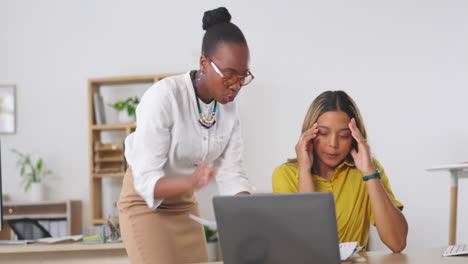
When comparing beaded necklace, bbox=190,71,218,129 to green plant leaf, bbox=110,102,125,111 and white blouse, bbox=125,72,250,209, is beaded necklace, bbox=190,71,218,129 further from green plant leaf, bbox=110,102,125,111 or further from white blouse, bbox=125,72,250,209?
green plant leaf, bbox=110,102,125,111

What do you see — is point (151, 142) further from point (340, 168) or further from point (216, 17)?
point (340, 168)

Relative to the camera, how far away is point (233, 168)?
1.85 metres

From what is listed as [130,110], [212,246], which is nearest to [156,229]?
[212,246]

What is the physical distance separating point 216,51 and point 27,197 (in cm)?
320

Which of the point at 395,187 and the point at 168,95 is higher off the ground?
the point at 168,95

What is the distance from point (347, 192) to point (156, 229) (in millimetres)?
680

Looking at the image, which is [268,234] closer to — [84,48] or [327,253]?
A: [327,253]

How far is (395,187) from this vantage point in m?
3.99

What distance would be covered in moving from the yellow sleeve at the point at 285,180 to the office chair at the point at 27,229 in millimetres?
2184

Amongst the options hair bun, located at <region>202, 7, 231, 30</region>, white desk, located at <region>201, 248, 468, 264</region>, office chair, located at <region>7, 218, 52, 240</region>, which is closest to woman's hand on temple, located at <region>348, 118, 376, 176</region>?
white desk, located at <region>201, 248, 468, 264</region>

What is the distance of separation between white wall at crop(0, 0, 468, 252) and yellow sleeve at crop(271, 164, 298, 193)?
2.02 metres

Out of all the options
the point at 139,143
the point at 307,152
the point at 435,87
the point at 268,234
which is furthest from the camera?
the point at 435,87

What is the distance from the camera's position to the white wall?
3957 millimetres

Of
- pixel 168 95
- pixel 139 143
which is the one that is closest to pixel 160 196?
pixel 139 143
